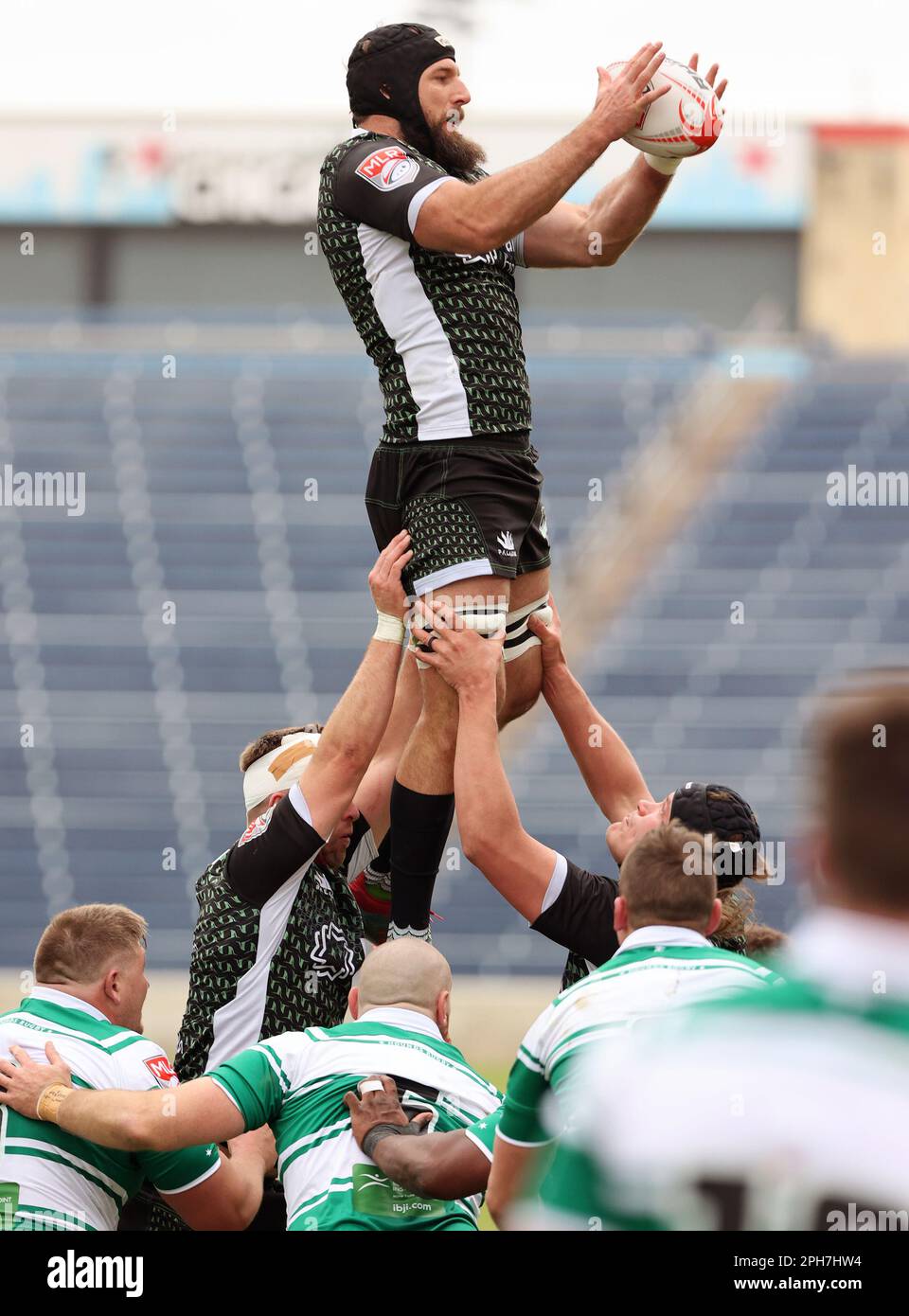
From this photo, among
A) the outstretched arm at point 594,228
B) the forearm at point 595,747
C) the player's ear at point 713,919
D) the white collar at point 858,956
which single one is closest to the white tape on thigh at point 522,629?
the forearm at point 595,747

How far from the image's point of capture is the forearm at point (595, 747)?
5.12 metres

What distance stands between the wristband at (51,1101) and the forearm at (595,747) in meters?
1.83

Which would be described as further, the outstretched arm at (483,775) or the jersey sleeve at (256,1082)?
the outstretched arm at (483,775)

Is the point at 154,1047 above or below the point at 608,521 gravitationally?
below

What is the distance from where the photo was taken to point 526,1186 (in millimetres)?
3283

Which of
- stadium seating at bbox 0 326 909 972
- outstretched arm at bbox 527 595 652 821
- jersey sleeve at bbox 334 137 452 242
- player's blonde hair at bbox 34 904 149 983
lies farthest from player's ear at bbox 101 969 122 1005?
stadium seating at bbox 0 326 909 972

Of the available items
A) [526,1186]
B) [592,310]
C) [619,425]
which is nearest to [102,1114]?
[526,1186]

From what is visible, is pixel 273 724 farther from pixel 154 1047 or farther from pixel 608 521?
pixel 154 1047

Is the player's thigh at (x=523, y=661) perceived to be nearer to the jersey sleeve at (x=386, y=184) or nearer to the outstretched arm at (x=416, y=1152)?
the jersey sleeve at (x=386, y=184)

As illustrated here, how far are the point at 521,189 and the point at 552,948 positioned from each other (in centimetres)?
933

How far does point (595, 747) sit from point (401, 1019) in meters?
1.32

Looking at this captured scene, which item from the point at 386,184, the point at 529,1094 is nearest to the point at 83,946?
the point at 529,1094

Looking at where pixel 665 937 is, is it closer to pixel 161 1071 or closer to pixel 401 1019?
pixel 401 1019

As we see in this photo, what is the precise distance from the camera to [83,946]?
4.17m
